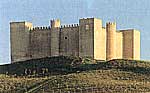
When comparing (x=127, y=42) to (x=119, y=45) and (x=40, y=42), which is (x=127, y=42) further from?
(x=40, y=42)

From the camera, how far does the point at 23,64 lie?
51.3 m

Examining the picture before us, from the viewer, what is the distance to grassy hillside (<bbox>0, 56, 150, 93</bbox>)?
126ft

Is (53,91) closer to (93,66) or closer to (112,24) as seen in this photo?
(93,66)

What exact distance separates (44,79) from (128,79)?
20.1 ft

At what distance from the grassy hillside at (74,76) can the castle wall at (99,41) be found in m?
1.58

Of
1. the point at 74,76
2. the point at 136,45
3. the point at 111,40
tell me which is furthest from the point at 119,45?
the point at 74,76

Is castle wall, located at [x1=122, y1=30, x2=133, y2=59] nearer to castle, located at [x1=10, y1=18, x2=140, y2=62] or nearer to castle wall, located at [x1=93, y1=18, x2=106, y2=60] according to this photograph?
castle, located at [x1=10, y1=18, x2=140, y2=62]

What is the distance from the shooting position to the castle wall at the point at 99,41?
165 feet

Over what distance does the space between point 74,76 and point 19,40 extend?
556 inches

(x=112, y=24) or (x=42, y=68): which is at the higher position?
(x=112, y=24)

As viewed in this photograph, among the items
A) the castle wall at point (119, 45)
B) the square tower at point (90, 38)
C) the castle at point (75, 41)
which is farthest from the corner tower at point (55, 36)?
the castle wall at point (119, 45)

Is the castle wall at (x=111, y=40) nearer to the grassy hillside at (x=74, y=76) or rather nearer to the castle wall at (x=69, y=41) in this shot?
the castle wall at (x=69, y=41)

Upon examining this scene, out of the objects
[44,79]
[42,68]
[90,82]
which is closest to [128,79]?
[90,82]

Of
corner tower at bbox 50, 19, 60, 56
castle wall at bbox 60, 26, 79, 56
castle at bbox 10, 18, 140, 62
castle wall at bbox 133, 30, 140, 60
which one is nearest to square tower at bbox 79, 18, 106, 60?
castle at bbox 10, 18, 140, 62
